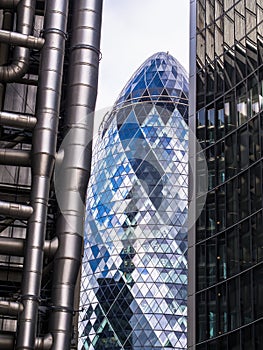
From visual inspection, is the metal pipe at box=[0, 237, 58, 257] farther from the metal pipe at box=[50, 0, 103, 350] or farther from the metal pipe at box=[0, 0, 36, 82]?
the metal pipe at box=[0, 0, 36, 82]

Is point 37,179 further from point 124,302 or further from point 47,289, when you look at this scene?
point 124,302

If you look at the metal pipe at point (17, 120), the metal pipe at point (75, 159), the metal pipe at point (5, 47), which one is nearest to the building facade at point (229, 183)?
the metal pipe at point (75, 159)

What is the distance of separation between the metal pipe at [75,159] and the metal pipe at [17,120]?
2.03m

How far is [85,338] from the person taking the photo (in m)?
103

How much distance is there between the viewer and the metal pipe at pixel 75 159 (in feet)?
127

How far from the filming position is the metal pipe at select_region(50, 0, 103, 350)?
127 feet

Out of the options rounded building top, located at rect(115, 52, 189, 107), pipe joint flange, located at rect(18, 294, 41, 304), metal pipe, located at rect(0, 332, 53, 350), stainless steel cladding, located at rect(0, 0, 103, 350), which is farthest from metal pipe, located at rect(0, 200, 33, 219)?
rounded building top, located at rect(115, 52, 189, 107)

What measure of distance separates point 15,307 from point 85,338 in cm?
6720

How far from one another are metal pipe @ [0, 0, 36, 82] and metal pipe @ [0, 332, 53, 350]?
1218 centimetres

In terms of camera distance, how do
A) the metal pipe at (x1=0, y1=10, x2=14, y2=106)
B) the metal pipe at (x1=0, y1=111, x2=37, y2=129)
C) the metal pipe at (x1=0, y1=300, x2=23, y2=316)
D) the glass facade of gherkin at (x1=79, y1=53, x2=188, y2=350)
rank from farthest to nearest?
the glass facade of gherkin at (x1=79, y1=53, x2=188, y2=350) → the metal pipe at (x1=0, y1=10, x2=14, y2=106) → the metal pipe at (x1=0, y1=111, x2=37, y2=129) → the metal pipe at (x1=0, y1=300, x2=23, y2=316)

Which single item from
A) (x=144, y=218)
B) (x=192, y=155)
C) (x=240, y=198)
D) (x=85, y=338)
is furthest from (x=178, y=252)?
(x=240, y=198)

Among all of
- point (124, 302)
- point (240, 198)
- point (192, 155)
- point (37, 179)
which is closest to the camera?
point (240, 198)

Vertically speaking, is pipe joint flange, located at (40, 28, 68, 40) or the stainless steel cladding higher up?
pipe joint flange, located at (40, 28, 68, 40)

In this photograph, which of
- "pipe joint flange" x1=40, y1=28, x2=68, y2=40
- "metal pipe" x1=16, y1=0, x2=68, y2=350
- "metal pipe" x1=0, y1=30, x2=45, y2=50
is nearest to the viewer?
"metal pipe" x1=16, y1=0, x2=68, y2=350
